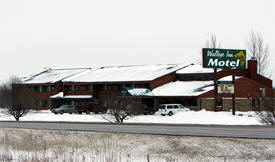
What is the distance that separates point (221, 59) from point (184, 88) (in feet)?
41.7

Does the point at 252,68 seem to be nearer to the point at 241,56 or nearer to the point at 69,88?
the point at 241,56

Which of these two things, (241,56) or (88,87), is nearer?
(241,56)

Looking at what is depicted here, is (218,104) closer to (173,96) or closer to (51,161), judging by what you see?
(173,96)

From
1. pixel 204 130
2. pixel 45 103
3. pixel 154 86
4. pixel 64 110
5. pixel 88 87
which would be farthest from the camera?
pixel 45 103

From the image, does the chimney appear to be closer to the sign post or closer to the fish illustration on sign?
the fish illustration on sign

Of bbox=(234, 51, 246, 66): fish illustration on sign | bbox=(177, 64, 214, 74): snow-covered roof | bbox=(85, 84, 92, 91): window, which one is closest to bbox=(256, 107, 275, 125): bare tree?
bbox=(234, 51, 246, 66): fish illustration on sign

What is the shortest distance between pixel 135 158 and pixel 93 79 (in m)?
53.4

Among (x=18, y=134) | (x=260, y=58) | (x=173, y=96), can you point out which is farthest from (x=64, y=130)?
(x=260, y=58)

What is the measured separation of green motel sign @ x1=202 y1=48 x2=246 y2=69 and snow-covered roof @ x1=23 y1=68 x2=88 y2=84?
33391 millimetres

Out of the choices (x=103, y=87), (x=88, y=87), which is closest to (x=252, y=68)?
(x=103, y=87)

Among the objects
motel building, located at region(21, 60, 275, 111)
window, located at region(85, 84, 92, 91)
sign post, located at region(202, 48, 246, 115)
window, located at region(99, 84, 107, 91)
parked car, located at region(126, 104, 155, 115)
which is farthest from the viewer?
window, located at region(85, 84, 92, 91)

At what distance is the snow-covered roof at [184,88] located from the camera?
62.0 meters

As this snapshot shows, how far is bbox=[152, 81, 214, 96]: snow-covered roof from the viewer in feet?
203

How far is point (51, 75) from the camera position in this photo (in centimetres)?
8662
